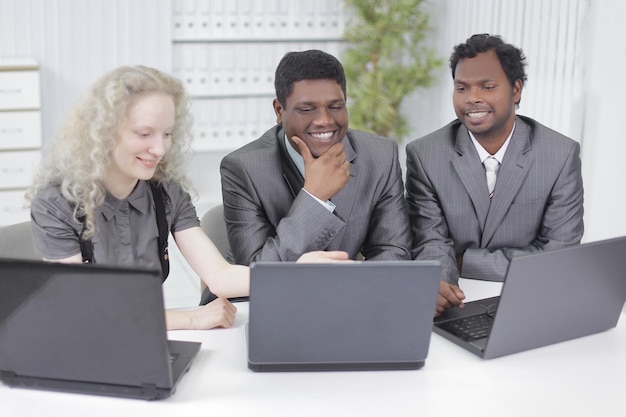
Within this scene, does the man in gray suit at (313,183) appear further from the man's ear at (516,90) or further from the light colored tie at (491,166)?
the man's ear at (516,90)

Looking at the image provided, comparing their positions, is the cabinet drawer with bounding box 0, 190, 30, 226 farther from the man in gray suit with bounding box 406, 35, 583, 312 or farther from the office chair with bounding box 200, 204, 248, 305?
the man in gray suit with bounding box 406, 35, 583, 312

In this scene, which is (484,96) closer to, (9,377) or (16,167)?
(9,377)

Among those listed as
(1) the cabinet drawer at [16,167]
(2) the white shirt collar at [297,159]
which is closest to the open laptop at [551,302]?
(2) the white shirt collar at [297,159]

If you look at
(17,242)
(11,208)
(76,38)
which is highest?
(76,38)

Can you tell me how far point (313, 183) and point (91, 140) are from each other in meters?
0.64

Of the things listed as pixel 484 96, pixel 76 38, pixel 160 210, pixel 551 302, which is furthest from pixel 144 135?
pixel 76 38

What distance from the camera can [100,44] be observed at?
5324 millimetres

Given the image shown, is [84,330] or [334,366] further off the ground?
[84,330]

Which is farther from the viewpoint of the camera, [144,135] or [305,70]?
[305,70]

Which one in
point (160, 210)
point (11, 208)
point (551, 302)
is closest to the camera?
point (551, 302)

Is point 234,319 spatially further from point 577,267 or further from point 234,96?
point 234,96

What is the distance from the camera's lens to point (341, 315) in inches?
65.5

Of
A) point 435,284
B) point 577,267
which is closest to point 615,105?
point 577,267

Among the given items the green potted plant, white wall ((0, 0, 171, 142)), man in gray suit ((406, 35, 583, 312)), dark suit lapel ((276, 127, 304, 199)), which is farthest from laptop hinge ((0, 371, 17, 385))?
the green potted plant
